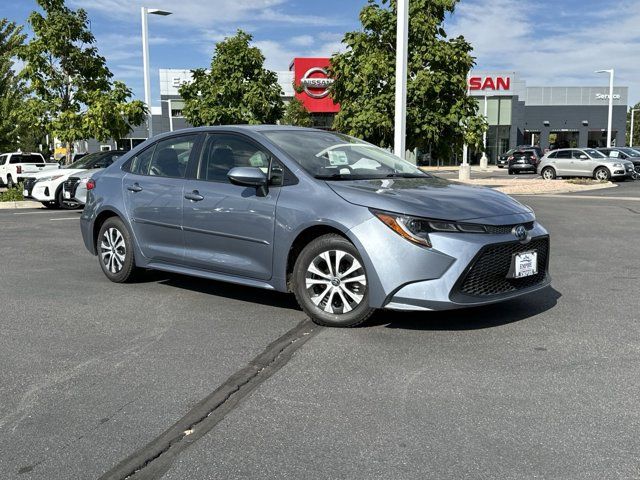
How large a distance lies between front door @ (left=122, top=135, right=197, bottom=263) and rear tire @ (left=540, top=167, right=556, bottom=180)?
28918 mm

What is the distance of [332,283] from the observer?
511cm

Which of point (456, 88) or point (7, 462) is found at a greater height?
point (456, 88)

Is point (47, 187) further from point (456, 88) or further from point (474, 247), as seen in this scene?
point (474, 247)

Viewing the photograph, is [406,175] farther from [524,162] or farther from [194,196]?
[524,162]

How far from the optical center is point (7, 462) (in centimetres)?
299

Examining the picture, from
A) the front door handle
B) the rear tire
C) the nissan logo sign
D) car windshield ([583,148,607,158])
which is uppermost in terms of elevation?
the nissan logo sign

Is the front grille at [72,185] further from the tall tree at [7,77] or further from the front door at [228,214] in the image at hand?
the tall tree at [7,77]

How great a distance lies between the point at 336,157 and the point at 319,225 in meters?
0.94

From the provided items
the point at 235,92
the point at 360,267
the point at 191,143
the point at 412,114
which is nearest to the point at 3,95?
the point at 235,92

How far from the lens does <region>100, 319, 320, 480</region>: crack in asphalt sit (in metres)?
2.90

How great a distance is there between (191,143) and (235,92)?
15821mm

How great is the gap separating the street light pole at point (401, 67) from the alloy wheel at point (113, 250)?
9081mm

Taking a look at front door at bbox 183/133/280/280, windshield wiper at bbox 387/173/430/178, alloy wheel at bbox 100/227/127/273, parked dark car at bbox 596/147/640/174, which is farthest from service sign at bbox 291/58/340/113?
front door at bbox 183/133/280/280

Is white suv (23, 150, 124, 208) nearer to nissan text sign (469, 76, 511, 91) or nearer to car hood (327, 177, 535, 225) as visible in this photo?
car hood (327, 177, 535, 225)
